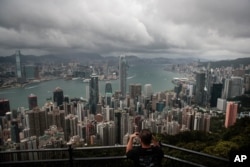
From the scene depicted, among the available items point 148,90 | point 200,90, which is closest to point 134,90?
point 148,90

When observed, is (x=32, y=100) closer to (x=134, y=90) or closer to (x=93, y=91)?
(x=93, y=91)

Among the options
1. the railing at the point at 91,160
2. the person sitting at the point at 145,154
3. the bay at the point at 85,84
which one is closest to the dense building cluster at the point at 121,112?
the bay at the point at 85,84

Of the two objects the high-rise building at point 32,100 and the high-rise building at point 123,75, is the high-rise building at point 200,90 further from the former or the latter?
the high-rise building at point 32,100

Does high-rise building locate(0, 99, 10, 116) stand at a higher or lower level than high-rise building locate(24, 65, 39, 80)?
lower

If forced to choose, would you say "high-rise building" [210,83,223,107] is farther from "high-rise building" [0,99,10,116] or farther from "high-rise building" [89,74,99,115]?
"high-rise building" [0,99,10,116]

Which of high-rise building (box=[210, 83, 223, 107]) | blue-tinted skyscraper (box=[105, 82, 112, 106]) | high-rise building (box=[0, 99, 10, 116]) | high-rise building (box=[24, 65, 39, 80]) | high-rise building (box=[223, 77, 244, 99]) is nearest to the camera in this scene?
high-rise building (box=[24, 65, 39, 80])

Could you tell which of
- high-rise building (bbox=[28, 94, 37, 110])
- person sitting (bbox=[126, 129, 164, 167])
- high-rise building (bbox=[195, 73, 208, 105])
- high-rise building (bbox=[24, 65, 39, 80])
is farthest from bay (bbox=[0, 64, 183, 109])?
person sitting (bbox=[126, 129, 164, 167])

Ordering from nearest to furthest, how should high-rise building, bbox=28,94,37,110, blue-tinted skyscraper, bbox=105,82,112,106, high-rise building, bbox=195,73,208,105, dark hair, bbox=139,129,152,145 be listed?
dark hair, bbox=139,129,152,145 < high-rise building, bbox=28,94,37,110 < blue-tinted skyscraper, bbox=105,82,112,106 < high-rise building, bbox=195,73,208,105
